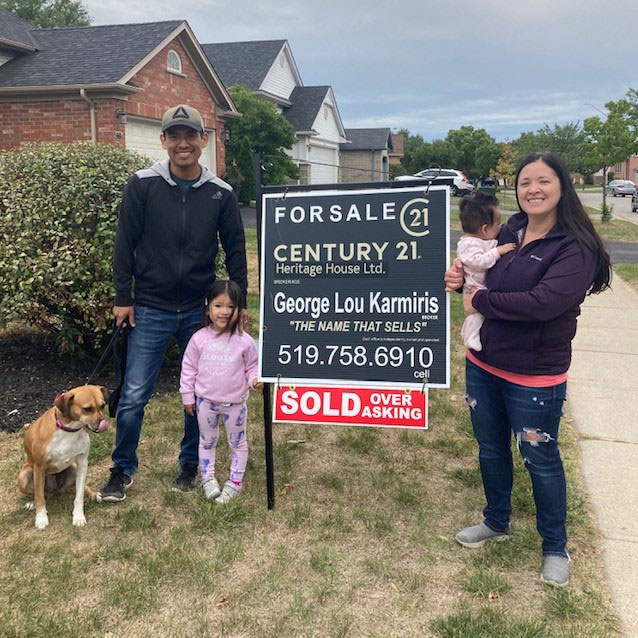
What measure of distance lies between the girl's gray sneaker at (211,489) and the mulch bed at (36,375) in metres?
1.83

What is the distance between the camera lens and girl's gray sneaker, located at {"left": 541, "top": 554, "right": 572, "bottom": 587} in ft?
9.29

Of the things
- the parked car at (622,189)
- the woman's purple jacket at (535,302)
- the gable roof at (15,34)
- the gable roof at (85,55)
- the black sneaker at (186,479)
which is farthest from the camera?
the parked car at (622,189)

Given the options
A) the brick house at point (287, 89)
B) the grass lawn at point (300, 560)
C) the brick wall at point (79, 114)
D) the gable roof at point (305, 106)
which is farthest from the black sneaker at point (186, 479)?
the gable roof at point (305, 106)

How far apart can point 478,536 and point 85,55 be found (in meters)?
17.0

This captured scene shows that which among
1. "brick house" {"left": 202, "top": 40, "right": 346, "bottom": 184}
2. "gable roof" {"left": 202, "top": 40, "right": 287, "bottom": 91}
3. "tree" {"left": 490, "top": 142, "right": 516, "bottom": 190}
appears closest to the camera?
"gable roof" {"left": 202, "top": 40, "right": 287, "bottom": 91}

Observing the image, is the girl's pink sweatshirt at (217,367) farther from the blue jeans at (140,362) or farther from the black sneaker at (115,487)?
the black sneaker at (115,487)

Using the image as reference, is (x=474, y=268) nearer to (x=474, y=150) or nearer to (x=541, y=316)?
(x=541, y=316)

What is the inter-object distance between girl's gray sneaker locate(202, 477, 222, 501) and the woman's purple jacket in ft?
5.73

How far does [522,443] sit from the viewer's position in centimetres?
283

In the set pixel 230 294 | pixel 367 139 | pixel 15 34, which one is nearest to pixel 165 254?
pixel 230 294

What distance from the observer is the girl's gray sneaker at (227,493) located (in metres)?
3.54

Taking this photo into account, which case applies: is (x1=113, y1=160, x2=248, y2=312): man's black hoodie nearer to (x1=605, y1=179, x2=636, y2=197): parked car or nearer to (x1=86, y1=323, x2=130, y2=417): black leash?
(x1=86, y1=323, x2=130, y2=417): black leash

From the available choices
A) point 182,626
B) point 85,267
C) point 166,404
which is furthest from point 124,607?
point 85,267

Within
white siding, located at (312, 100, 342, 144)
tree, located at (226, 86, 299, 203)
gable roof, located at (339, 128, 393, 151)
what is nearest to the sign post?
tree, located at (226, 86, 299, 203)
